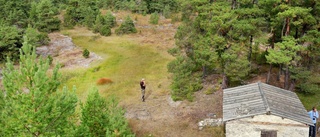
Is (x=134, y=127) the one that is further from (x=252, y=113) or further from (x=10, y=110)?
(x=10, y=110)

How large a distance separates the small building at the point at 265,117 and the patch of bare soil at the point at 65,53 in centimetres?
2590

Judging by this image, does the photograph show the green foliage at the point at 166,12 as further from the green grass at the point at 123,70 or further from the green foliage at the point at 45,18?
the green foliage at the point at 45,18

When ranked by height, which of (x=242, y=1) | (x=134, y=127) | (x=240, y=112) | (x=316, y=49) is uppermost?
(x=242, y=1)

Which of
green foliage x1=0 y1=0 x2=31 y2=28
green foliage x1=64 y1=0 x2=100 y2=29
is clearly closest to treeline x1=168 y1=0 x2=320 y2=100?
green foliage x1=64 y1=0 x2=100 y2=29

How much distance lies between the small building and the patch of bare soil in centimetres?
2590

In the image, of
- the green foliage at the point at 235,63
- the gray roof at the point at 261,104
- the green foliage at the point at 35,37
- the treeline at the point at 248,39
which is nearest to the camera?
the gray roof at the point at 261,104

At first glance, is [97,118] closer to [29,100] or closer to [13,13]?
[29,100]

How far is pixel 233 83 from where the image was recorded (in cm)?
2920

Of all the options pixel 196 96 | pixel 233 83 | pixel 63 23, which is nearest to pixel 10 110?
pixel 196 96

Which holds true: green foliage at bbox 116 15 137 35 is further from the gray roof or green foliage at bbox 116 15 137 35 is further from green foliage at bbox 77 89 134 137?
green foliage at bbox 77 89 134 137

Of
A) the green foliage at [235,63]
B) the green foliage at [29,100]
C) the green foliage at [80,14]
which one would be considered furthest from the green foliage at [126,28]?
the green foliage at [29,100]

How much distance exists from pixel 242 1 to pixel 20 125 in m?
19.8

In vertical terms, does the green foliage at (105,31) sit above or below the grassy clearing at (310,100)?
above

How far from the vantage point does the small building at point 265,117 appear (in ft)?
57.1
